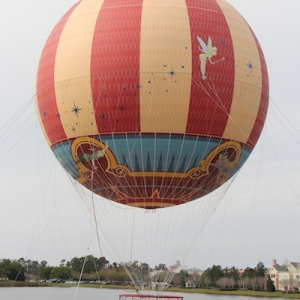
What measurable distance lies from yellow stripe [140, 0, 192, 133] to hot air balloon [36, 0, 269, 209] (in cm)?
2

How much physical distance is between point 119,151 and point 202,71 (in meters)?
2.87

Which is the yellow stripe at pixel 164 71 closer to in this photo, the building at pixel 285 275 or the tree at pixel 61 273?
the building at pixel 285 275

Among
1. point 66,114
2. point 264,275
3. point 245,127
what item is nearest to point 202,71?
point 245,127

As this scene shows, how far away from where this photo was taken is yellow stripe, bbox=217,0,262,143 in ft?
64.3

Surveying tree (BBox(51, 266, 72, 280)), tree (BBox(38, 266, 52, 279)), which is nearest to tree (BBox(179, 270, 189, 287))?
tree (BBox(51, 266, 72, 280))

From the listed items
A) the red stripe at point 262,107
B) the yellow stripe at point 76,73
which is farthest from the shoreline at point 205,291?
the yellow stripe at point 76,73

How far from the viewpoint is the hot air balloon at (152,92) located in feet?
61.8

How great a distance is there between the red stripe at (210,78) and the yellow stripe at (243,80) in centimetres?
21

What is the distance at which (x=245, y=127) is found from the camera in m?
20.2

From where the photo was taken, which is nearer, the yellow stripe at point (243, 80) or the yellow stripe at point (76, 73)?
the yellow stripe at point (76, 73)

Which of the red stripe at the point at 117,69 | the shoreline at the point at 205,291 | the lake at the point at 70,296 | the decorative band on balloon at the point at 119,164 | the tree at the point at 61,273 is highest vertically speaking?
the tree at the point at 61,273

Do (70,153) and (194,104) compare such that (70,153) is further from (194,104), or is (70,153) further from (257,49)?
(257,49)

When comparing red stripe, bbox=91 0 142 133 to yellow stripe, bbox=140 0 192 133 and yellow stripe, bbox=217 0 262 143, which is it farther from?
yellow stripe, bbox=217 0 262 143

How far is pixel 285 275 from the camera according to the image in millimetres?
98438
